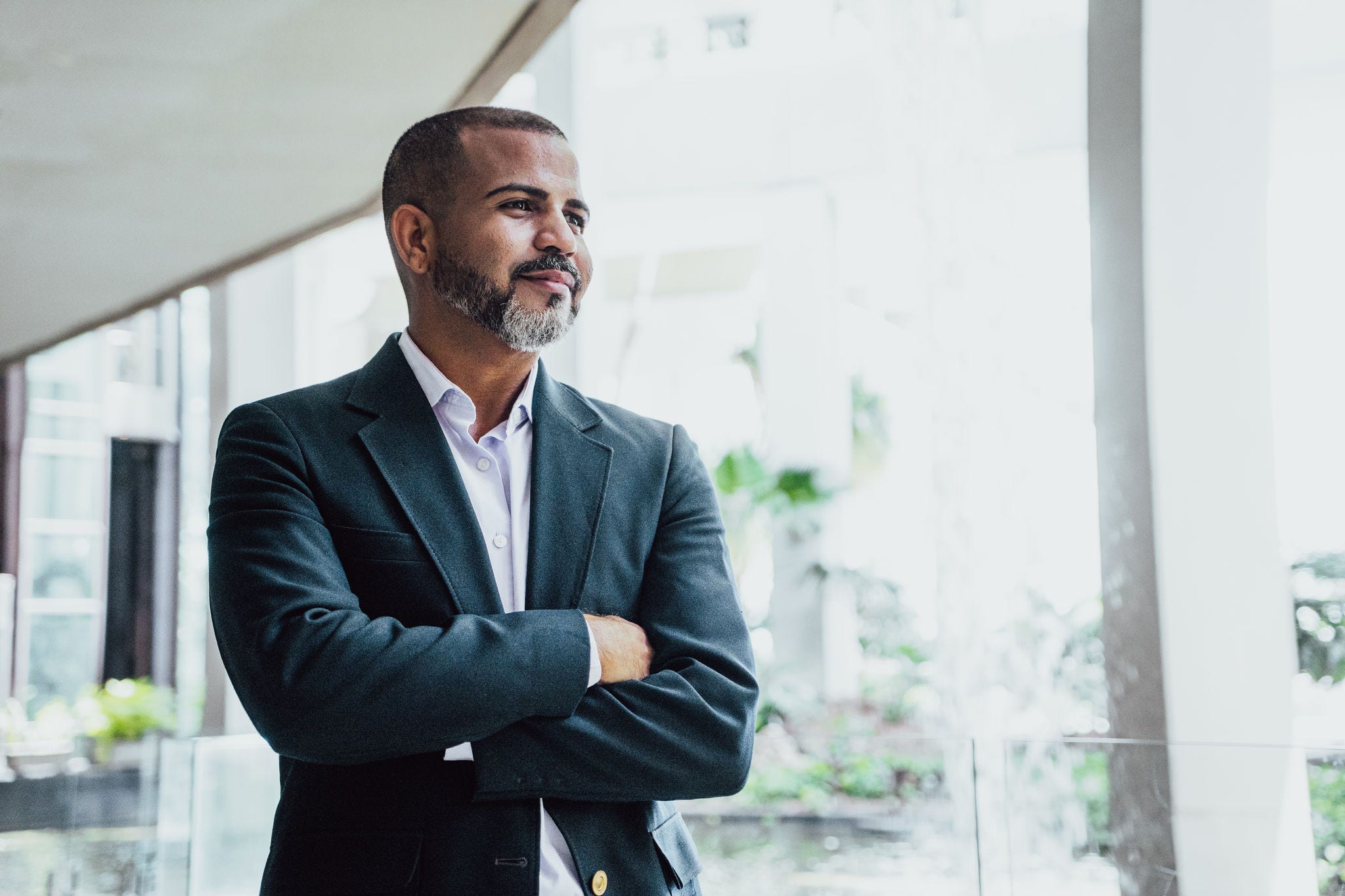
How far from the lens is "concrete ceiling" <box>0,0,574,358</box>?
11.8 ft

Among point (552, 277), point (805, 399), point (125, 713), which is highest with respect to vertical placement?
point (805, 399)

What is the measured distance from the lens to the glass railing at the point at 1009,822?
2152mm

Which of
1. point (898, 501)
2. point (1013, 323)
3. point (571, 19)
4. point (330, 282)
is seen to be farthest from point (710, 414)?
point (571, 19)

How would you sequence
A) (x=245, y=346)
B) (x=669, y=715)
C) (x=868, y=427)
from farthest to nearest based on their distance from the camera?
(x=868, y=427)
(x=245, y=346)
(x=669, y=715)

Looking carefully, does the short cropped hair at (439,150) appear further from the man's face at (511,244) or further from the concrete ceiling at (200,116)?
→ the concrete ceiling at (200,116)

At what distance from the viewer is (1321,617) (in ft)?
31.1

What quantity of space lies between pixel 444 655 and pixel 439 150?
2.25 feet

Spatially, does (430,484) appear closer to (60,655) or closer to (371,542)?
(371,542)

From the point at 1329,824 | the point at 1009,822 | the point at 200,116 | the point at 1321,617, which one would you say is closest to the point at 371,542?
the point at 1009,822

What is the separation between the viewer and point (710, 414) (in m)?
15.9

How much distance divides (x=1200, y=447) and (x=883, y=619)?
27.9 ft

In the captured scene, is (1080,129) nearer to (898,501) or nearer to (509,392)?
(898,501)

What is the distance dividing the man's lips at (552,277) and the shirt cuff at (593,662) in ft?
1.45

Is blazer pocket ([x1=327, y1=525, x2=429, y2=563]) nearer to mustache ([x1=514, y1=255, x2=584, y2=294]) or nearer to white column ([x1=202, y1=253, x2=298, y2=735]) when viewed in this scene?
mustache ([x1=514, y1=255, x2=584, y2=294])
